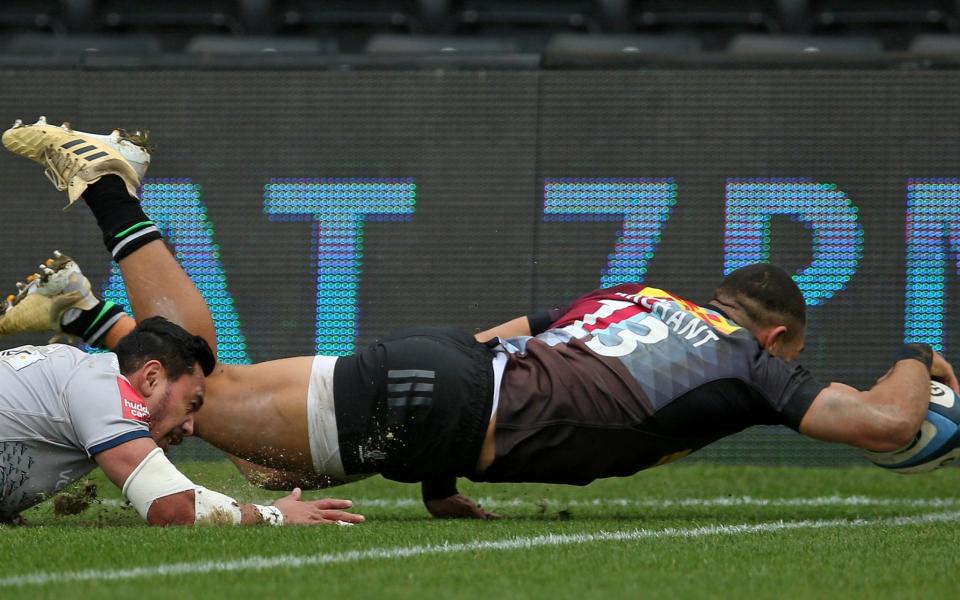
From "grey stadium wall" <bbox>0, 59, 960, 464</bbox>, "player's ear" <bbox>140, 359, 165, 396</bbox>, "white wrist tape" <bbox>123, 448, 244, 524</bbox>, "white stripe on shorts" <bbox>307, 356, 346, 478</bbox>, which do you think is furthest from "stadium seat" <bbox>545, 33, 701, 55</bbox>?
"white wrist tape" <bbox>123, 448, 244, 524</bbox>

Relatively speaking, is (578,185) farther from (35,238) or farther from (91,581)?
(91,581)

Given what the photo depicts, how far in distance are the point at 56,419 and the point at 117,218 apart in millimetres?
1175

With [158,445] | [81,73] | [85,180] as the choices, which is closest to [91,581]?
[158,445]

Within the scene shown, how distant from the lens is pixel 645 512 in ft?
17.6

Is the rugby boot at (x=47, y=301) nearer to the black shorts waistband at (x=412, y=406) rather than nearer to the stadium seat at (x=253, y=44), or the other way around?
the black shorts waistband at (x=412, y=406)

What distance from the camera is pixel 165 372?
4320 mm

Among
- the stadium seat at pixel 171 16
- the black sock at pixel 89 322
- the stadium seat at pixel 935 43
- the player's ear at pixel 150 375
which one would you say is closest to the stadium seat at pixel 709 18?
the stadium seat at pixel 935 43

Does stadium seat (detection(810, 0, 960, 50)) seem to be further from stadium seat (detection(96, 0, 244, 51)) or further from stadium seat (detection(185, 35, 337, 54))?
stadium seat (detection(96, 0, 244, 51))

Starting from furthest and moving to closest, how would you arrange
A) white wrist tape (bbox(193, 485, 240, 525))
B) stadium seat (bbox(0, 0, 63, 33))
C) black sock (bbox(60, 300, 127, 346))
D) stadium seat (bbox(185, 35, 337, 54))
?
stadium seat (bbox(0, 0, 63, 33))
stadium seat (bbox(185, 35, 337, 54))
black sock (bbox(60, 300, 127, 346))
white wrist tape (bbox(193, 485, 240, 525))

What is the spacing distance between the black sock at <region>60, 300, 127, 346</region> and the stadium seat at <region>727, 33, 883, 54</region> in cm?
458

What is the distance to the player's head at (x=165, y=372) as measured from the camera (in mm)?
4285

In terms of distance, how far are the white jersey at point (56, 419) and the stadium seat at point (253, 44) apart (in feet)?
16.6

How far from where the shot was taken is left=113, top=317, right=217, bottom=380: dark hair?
430 centimetres

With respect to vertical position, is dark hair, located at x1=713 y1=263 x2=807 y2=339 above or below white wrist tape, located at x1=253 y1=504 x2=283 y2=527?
above
